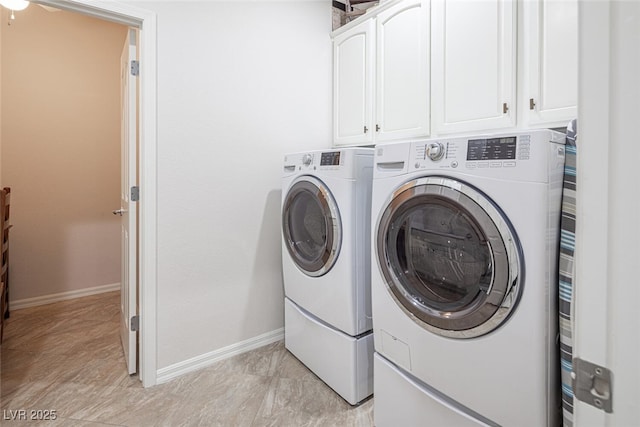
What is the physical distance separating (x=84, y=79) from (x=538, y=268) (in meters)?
3.81

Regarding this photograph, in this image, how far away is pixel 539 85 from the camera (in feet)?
4.82

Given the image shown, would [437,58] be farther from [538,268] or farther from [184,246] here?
[184,246]

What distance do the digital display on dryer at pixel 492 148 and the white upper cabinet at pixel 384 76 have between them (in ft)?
2.81

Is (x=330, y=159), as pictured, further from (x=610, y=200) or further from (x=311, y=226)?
(x=610, y=200)

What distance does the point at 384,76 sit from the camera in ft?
7.02

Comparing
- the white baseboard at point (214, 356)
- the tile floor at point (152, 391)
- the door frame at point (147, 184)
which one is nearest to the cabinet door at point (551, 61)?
the tile floor at point (152, 391)

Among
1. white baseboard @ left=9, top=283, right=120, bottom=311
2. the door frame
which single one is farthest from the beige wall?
the door frame

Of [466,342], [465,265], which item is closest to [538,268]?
[465,265]

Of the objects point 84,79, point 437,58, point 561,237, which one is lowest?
point 561,237

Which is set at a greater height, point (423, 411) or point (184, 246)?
point (184, 246)

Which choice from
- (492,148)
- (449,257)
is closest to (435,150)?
(492,148)

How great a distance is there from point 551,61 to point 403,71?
80 centimetres

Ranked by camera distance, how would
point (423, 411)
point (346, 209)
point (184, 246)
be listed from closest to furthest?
point (423, 411), point (346, 209), point (184, 246)

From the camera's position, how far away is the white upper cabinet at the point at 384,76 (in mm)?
1934
